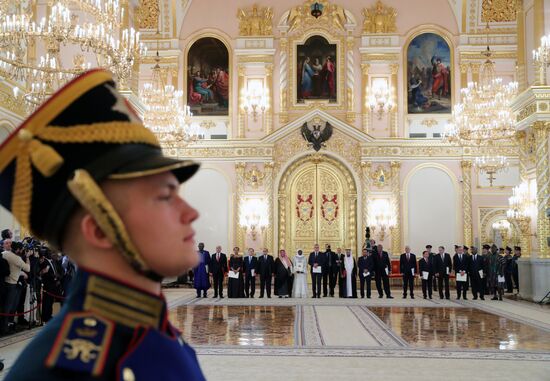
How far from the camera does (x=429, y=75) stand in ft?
78.6

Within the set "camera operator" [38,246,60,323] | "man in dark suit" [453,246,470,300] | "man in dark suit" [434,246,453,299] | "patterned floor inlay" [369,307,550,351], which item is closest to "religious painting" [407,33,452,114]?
"man in dark suit" [434,246,453,299]

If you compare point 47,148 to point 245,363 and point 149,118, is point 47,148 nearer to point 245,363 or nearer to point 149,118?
point 245,363

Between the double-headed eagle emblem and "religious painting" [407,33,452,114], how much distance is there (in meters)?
3.23

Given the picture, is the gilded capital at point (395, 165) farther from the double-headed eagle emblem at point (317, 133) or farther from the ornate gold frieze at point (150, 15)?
the ornate gold frieze at point (150, 15)

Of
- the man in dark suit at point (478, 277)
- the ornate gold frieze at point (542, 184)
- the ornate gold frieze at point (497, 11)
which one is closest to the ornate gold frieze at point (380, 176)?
the man in dark suit at point (478, 277)

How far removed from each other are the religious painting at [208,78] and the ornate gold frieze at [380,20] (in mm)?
5392

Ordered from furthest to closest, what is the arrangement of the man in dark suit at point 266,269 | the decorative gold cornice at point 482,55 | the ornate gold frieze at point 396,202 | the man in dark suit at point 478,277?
the decorative gold cornice at point 482,55 → the ornate gold frieze at point 396,202 → the man in dark suit at point 266,269 → the man in dark suit at point 478,277

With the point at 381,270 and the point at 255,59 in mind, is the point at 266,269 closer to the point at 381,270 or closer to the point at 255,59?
the point at 381,270

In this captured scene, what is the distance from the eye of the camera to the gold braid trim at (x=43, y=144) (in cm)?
112

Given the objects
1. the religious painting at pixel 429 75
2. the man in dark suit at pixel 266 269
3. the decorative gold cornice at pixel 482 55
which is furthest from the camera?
the religious painting at pixel 429 75

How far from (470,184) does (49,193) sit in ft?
76.4

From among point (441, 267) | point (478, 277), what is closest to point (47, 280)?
point (441, 267)

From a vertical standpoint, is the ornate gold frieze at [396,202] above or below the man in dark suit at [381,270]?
above

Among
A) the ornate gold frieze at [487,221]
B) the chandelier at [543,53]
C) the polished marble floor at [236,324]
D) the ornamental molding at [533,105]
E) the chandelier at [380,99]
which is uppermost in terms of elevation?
the chandelier at [380,99]
